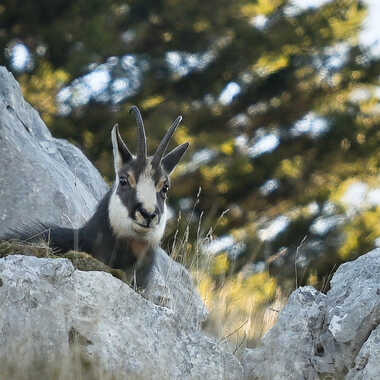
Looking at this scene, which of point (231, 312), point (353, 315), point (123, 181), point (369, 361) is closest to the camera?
point (369, 361)

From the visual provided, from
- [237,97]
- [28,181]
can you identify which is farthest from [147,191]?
[237,97]

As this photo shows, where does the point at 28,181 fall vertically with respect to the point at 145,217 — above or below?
below

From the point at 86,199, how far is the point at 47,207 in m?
1.17

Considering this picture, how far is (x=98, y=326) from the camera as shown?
548cm

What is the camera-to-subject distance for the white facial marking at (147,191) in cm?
780

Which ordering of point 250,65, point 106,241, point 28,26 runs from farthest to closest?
point 250,65
point 28,26
point 106,241

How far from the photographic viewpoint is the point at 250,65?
16609 millimetres

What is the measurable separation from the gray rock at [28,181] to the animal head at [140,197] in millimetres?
851

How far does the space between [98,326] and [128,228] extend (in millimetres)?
2437

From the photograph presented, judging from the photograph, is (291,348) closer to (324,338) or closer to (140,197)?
(324,338)

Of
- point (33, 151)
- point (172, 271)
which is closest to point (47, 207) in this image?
point (33, 151)

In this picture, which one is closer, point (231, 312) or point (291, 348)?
point (291, 348)

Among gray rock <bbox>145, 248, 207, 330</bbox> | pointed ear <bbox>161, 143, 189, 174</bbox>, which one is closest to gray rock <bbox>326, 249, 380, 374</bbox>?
gray rock <bbox>145, 248, 207, 330</bbox>

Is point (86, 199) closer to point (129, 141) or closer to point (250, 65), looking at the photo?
point (129, 141)
